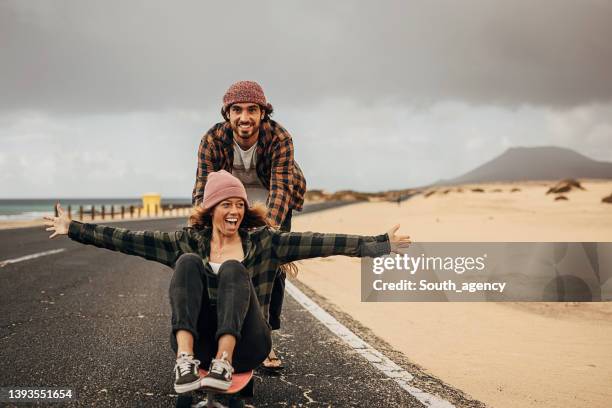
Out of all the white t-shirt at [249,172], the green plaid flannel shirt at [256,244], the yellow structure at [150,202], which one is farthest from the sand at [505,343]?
the yellow structure at [150,202]

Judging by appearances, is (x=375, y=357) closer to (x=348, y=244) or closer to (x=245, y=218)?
(x=348, y=244)

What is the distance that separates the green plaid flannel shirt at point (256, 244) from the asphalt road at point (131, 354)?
0.82m

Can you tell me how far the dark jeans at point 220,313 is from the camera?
2844 millimetres

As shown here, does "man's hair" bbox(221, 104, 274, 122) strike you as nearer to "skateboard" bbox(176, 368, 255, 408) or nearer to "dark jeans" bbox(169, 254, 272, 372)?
"dark jeans" bbox(169, 254, 272, 372)

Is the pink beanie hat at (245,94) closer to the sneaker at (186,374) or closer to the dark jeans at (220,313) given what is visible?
the dark jeans at (220,313)

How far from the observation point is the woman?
111 inches

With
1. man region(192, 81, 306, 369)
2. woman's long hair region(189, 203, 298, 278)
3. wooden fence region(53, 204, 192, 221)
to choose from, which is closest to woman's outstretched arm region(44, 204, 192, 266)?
woman's long hair region(189, 203, 298, 278)

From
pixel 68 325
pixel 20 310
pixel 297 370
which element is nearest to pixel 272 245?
pixel 297 370

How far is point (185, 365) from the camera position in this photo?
8.84 feet

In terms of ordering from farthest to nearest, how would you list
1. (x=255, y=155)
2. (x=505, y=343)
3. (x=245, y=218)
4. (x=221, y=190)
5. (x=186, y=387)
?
(x=505, y=343), (x=255, y=155), (x=245, y=218), (x=221, y=190), (x=186, y=387)

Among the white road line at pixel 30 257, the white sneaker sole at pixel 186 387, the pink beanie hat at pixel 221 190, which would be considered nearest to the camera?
the white sneaker sole at pixel 186 387

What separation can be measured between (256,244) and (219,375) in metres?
0.93

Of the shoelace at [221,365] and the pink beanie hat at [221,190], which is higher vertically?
the pink beanie hat at [221,190]

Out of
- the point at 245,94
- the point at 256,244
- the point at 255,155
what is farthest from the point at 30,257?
the point at 256,244
